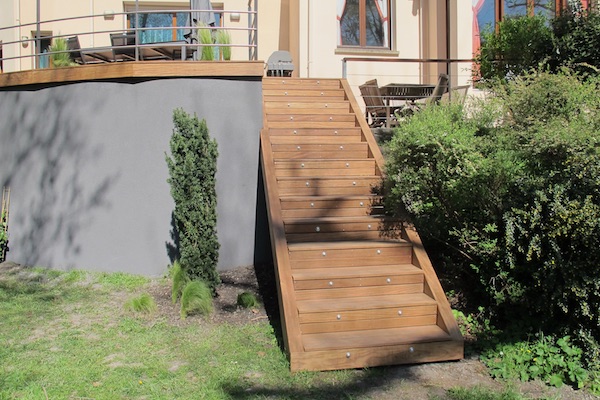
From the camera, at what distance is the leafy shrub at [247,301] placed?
5980 millimetres

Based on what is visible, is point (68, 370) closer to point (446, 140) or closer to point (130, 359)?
point (130, 359)

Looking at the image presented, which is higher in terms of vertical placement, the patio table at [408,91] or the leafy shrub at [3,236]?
the patio table at [408,91]

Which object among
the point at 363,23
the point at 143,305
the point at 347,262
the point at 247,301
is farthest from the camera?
the point at 363,23

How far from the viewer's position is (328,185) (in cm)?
673

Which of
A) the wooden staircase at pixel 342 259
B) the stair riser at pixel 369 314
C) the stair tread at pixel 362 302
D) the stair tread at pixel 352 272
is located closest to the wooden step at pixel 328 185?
the wooden staircase at pixel 342 259

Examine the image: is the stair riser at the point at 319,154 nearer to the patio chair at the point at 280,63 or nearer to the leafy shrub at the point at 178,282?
the leafy shrub at the point at 178,282

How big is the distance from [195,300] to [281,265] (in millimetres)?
1008

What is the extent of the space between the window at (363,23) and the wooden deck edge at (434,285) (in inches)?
259

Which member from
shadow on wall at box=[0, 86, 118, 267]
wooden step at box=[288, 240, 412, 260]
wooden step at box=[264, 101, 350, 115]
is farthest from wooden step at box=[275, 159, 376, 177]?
shadow on wall at box=[0, 86, 118, 267]

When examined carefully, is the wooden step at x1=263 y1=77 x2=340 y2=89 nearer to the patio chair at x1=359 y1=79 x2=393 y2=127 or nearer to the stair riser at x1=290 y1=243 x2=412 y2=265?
the patio chair at x1=359 y1=79 x2=393 y2=127

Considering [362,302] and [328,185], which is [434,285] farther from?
[328,185]

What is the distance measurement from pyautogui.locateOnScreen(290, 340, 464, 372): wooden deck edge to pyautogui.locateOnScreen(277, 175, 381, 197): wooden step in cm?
245

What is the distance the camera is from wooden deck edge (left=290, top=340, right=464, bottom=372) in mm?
4445

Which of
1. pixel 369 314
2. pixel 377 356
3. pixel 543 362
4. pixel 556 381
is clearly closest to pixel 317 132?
pixel 369 314
